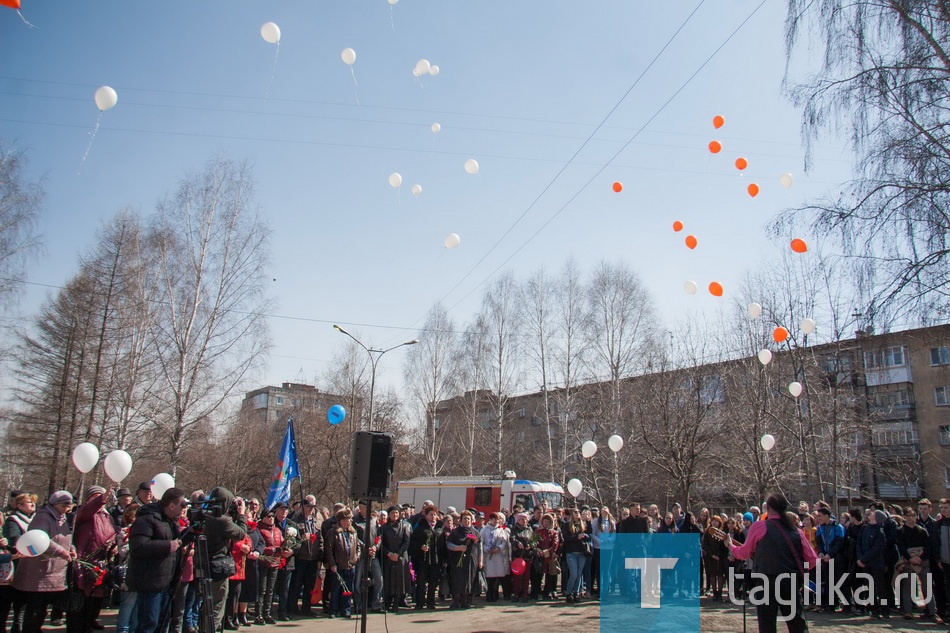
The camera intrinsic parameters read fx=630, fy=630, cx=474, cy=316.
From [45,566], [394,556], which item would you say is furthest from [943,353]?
[45,566]

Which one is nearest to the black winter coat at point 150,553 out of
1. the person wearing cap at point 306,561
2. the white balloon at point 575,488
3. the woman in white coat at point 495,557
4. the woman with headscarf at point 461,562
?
the person wearing cap at point 306,561

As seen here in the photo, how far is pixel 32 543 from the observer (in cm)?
640

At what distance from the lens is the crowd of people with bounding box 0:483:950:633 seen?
22.0 ft

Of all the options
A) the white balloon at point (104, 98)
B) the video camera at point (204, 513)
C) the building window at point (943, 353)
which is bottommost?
the video camera at point (204, 513)

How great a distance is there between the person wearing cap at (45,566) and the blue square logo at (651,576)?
772cm

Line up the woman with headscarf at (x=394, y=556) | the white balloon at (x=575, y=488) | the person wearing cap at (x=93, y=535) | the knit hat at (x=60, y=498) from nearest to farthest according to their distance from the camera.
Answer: the knit hat at (x=60, y=498)
the person wearing cap at (x=93, y=535)
the woman with headscarf at (x=394, y=556)
the white balloon at (x=575, y=488)

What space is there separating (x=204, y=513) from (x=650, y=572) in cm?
888

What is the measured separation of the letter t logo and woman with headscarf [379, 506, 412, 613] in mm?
4421

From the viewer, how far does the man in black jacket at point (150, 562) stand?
6.21 meters

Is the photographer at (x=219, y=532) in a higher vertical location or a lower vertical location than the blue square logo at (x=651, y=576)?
higher

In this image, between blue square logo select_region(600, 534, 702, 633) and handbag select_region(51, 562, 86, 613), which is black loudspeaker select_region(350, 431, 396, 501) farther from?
blue square logo select_region(600, 534, 702, 633)

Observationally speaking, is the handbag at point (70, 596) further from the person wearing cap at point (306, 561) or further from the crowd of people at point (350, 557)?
the person wearing cap at point (306, 561)

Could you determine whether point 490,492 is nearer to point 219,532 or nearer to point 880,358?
point 880,358

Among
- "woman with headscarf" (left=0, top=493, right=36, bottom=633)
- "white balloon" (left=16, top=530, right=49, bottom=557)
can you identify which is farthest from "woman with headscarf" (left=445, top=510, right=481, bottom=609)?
"white balloon" (left=16, top=530, right=49, bottom=557)
